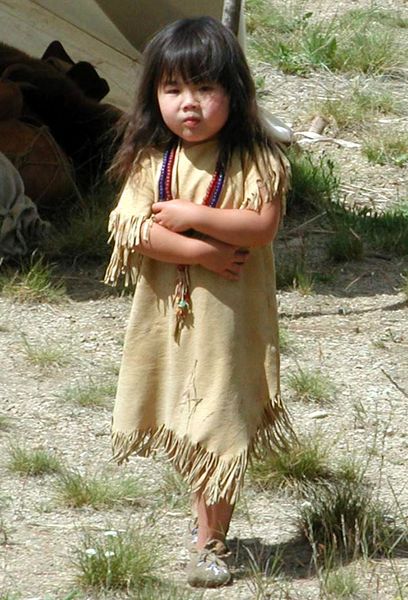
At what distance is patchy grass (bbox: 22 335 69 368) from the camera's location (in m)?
5.64

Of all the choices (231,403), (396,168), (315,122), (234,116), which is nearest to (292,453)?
(231,403)

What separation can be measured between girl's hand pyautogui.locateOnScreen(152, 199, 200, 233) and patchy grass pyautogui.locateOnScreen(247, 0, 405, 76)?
6528 mm

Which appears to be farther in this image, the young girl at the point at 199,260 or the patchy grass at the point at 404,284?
the patchy grass at the point at 404,284

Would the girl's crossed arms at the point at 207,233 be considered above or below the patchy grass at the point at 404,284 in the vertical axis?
below

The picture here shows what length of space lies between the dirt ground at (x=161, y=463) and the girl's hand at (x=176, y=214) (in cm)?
100

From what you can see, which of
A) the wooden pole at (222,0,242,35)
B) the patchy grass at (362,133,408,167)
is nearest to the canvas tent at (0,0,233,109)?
the patchy grass at (362,133,408,167)

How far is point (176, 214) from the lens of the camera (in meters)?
3.50

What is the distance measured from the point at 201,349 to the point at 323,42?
6853 mm

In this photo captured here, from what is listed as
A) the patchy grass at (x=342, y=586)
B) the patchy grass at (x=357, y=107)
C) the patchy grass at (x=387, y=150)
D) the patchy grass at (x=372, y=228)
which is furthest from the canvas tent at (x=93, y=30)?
the patchy grass at (x=342, y=586)

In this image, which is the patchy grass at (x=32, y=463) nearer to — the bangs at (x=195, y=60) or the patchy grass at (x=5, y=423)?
the patchy grass at (x=5, y=423)

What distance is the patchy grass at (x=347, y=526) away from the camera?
386 centimetres

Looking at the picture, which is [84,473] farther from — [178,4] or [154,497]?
[178,4]

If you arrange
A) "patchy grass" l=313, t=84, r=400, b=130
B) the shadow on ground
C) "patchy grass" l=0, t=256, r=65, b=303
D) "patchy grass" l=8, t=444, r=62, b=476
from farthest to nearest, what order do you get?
"patchy grass" l=313, t=84, r=400, b=130
"patchy grass" l=0, t=256, r=65, b=303
"patchy grass" l=8, t=444, r=62, b=476
the shadow on ground

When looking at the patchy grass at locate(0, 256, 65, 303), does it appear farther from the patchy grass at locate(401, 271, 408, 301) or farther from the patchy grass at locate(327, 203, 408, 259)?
the patchy grass at locate(401, 271, 408, 301)
